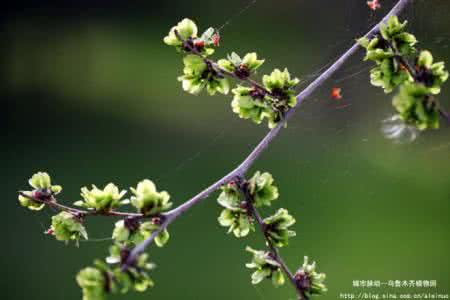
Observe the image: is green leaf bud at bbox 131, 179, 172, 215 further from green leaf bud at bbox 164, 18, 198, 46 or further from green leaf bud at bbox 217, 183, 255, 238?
green leaf bud at bbox 164, 18, 198, 46

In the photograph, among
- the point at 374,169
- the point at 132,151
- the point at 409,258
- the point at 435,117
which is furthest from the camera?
the point at 132,151

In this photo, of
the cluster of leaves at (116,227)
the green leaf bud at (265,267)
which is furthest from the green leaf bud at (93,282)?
the green leaf bud at (265,267)

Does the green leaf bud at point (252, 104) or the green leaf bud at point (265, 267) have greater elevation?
the green leaf bud at point (252, 104)

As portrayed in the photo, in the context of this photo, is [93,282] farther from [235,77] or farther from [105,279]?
[235,77]

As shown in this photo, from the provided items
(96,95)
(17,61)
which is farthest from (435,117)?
(17,61)

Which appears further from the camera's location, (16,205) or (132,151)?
(132,151)

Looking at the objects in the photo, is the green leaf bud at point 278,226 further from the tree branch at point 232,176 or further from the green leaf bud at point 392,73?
the green leaf bud at point 392,73

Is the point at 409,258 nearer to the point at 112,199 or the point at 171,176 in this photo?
the point at 171,176

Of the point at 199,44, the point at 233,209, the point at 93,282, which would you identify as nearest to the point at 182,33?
the point at 199,44
